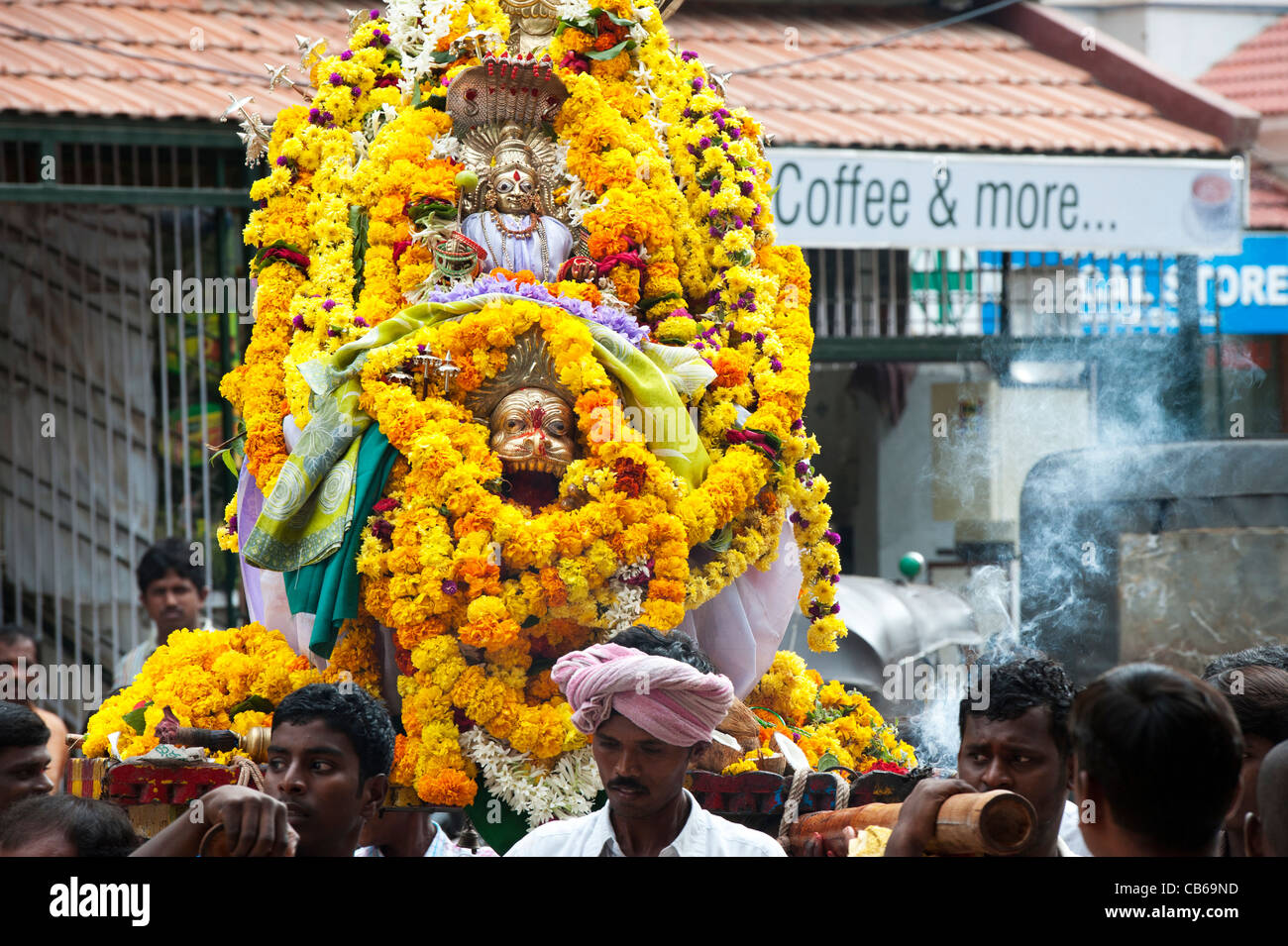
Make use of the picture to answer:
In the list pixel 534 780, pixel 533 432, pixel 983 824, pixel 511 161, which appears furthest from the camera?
pixel 511 161

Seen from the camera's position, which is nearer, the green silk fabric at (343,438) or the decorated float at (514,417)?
the decorated float at (514,417)

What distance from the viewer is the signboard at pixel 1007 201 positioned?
9.39m

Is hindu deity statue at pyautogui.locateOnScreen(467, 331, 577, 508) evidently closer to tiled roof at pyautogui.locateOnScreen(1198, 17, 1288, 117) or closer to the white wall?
the white wall

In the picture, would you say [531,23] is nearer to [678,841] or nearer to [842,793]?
[842,793]

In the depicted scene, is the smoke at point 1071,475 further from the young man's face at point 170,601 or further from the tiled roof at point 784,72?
the young man's face at point 170,601

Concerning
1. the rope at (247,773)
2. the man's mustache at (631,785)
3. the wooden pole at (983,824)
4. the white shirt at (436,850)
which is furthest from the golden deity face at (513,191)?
the wooden pole at (983,824)

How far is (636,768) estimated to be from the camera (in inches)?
141

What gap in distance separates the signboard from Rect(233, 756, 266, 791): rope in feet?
17.1

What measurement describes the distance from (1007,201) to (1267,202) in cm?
356

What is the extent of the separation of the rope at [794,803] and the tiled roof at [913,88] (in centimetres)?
546

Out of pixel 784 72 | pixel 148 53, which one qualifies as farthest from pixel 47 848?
pixel 784 72

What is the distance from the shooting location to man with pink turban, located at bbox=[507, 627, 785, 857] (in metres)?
3.58

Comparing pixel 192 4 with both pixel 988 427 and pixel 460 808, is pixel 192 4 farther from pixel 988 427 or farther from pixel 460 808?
pixel 460 808

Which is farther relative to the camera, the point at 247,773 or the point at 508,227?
the point at 508,227
